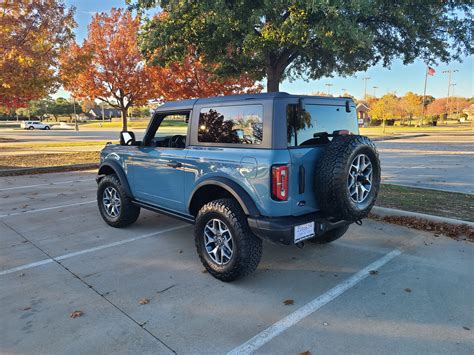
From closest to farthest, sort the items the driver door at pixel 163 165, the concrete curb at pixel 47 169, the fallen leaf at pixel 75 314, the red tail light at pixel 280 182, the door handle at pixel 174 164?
the fallen leaf at pixel 75 314
the red tail light at pixel 280 182
the door handle at pixel 174 164
the driver door at pixel 163 165
the concrete curb at pixel 47 169

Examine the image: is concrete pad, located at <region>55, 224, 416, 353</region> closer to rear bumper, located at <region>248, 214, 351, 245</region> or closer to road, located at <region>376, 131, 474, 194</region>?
rear bumper, located at <region>248, 214, 351, 245</region>

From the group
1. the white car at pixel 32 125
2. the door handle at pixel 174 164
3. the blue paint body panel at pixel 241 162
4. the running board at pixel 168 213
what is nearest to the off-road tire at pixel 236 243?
the blue paint body panel at pixel 241 162

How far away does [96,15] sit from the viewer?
1645 cm

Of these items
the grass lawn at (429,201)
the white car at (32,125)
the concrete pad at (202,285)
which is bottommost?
the concrete pad at (202,285)

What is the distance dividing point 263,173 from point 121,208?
275 cm

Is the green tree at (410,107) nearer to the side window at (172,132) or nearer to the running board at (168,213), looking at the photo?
the side window at (172,132)

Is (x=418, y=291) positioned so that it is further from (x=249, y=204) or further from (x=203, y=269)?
(x=203, y=269)

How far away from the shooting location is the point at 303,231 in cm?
322

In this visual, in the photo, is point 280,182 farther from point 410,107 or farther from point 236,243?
point 410,107

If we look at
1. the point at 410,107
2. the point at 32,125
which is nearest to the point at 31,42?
the point at 32,125

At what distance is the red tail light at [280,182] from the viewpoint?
3.08 m

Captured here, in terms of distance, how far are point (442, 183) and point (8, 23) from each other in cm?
1311

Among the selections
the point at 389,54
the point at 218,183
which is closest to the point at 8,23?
the point at 218,183

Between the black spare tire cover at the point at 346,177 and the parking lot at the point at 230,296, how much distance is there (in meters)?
0.80
